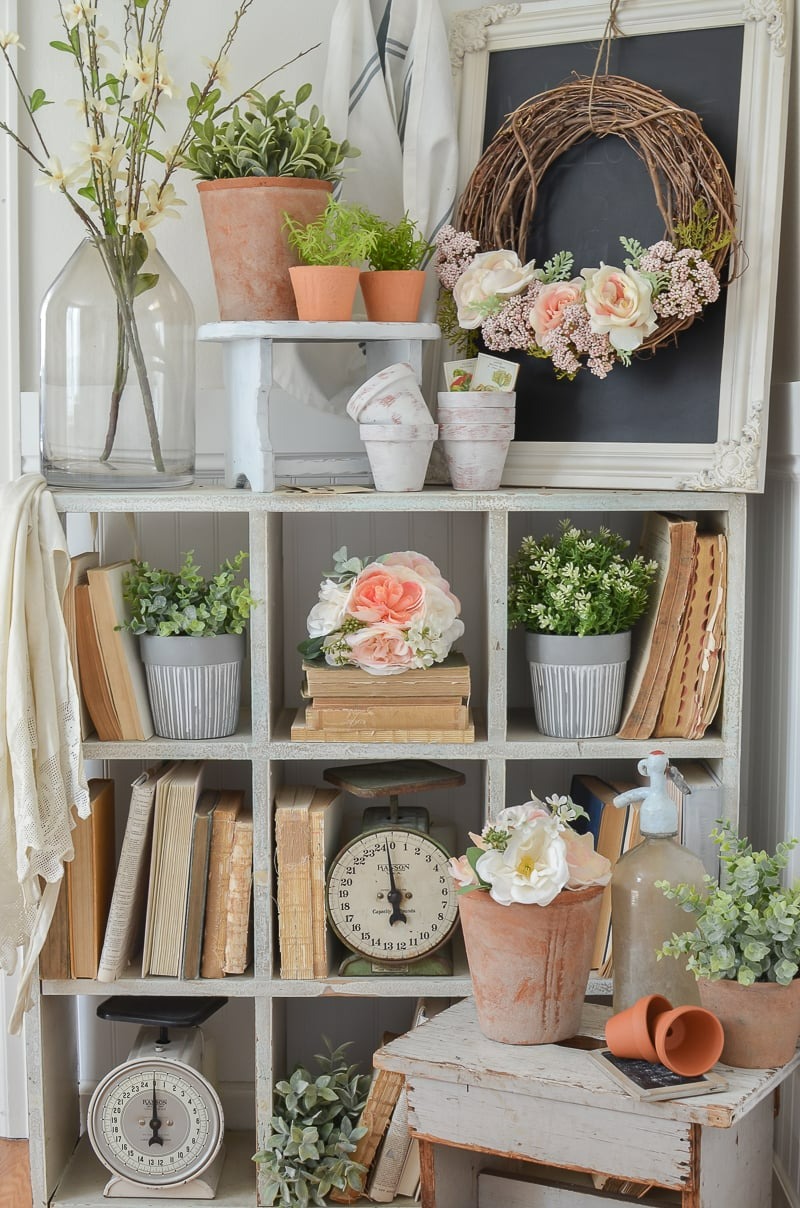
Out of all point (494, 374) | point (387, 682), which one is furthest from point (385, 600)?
point (494, 374)

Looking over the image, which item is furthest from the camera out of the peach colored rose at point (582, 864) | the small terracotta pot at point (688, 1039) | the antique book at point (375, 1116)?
the antique book at point (375, 1116)

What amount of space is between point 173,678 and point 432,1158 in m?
0.76

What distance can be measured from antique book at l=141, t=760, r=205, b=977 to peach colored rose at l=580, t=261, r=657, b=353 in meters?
0.92

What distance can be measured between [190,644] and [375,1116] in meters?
0.80

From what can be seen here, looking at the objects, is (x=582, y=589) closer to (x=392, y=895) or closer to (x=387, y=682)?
(x=387, y=682)

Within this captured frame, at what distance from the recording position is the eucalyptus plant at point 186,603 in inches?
73.0

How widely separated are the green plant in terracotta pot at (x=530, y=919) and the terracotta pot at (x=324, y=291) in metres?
0.76

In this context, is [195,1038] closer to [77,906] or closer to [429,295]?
[77,906]

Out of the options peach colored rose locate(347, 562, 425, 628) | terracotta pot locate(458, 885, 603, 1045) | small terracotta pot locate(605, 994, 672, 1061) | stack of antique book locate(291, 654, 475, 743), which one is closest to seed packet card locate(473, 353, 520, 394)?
peach colored rose locate(347, 562, 425, 628)

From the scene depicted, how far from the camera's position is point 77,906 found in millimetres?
1938

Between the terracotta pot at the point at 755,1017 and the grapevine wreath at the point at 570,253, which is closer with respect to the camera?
the terracotta pot at the point at 755,1017

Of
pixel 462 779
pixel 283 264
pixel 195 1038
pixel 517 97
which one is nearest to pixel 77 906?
pixel 195 1038

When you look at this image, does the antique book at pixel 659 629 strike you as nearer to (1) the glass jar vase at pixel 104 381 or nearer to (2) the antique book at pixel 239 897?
(2) the antique book at pixel 239 897

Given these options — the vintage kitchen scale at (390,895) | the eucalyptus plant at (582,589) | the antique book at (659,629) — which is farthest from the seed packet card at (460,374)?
the vintage kitchen scale at (390,895)
